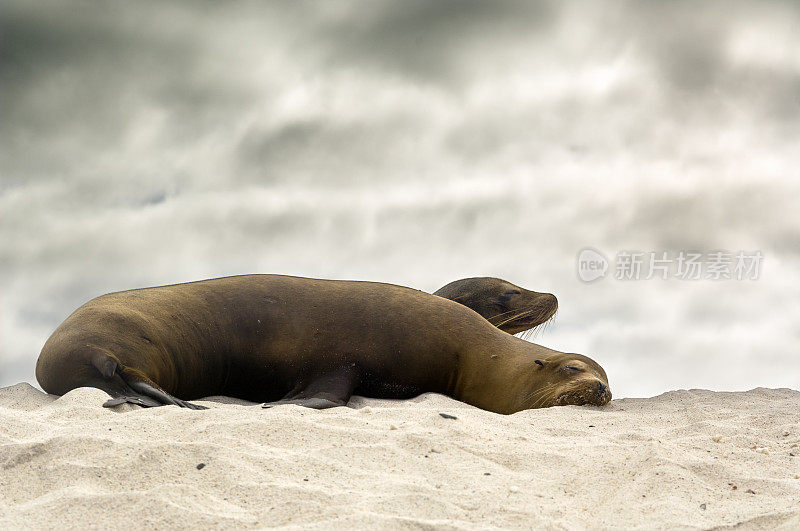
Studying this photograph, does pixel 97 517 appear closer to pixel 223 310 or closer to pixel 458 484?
pixel 458 484

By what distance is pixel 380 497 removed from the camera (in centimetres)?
301

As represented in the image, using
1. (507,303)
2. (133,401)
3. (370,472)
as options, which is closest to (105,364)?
(133,401)

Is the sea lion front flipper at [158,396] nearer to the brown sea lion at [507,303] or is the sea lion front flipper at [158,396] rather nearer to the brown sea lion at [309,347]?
the brown sea lion at [309,347]

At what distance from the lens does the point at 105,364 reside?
18.5ft

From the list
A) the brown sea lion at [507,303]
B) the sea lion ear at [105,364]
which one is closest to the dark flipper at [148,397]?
the sea lion ear at [105,364]

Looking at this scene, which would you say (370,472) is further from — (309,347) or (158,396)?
(309,347)

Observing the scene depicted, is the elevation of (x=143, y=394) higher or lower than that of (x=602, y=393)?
lower

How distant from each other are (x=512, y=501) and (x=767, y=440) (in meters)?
2.54

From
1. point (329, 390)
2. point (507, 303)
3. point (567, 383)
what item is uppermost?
point (507, 303)

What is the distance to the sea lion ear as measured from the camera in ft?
18.4

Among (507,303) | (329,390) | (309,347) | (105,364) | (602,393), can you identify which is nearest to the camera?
(105,364)

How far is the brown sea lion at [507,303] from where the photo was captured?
9.45 m

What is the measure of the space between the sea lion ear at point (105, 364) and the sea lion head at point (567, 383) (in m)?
3.20

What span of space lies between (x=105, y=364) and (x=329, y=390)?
1.75 m
